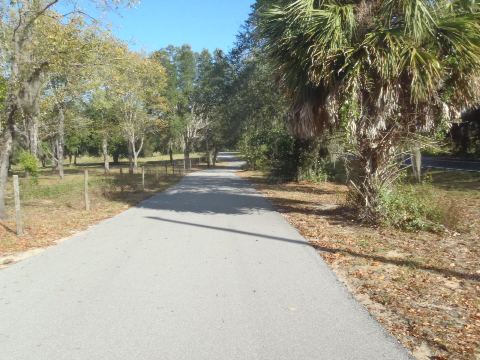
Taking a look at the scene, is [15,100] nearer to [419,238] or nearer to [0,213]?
[0,213]

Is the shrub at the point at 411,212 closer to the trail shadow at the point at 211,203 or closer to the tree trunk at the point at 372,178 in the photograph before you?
the tree trunk at the point at 372,178

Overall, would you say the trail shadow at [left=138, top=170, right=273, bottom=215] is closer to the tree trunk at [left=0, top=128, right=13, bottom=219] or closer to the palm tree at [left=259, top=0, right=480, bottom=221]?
the palm tree at [left=259, top=0, right=480, bottom=221]

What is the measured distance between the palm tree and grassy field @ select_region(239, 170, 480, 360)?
4.33 feet

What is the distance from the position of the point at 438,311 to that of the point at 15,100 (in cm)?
1126

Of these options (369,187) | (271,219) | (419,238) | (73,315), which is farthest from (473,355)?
(271,219)

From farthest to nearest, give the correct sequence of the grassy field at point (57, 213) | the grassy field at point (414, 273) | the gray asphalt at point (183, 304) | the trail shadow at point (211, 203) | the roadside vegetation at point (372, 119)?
the trail shadow at point (211, 203) → the grassy field at point (57, 213) → the roadside vegetation at point (372, 119) → the grassy field at point (414, 273) → the gray asphalt at point (183, 304)

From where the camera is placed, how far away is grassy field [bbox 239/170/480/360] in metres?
4.37

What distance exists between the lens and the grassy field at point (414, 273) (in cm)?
437

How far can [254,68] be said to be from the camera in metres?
23.0

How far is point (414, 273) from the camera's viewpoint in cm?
643

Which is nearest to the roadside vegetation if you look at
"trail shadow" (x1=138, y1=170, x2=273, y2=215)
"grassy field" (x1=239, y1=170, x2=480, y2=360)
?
"grassy field" (x1=239, y1=170, x2=480, y2=360)

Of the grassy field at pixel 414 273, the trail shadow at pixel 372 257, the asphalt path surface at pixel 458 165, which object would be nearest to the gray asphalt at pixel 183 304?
the trail shadow at pixel 372 257

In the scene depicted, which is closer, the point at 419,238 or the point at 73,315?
the point at 73,315

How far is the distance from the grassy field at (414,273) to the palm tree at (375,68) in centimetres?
132
